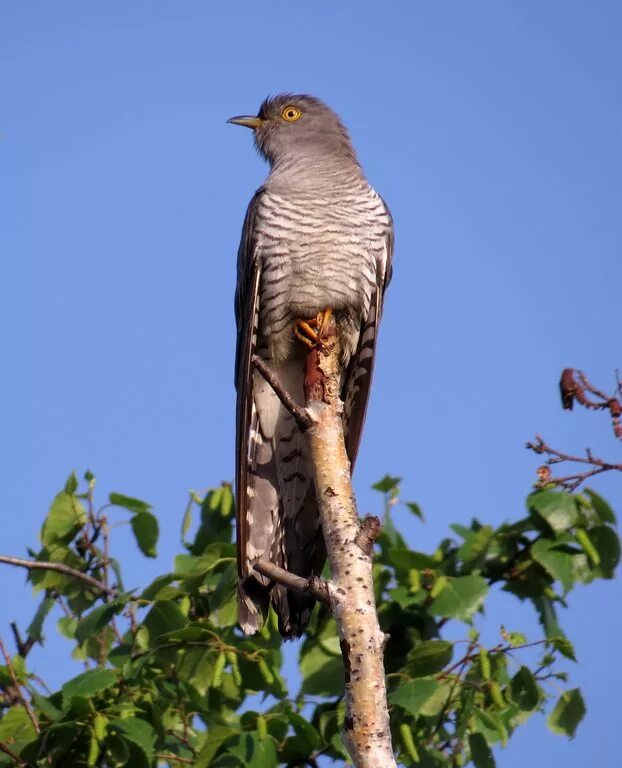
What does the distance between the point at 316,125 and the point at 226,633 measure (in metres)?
2.81

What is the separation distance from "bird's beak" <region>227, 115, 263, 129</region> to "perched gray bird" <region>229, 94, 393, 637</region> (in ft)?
2.67

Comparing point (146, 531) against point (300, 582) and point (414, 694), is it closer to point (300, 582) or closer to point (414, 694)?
point (414, 694)

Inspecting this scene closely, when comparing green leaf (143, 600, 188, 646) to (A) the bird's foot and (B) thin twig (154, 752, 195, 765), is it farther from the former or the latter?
(A) the bird's foot

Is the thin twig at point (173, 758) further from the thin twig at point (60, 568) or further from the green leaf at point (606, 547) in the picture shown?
the green leaf at point (606, 547)

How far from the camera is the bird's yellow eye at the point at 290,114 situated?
5.88 m

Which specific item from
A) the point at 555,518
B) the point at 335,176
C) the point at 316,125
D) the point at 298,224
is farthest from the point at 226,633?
the point at 316,125

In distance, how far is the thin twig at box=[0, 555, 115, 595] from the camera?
13.0 feet

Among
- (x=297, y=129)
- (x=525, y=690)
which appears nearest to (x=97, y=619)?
(x=525, y=690)

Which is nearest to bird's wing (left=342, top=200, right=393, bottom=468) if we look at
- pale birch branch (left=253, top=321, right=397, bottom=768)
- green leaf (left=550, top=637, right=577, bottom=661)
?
pale birch branch (left=253, top=321, right=397, bottom=768)

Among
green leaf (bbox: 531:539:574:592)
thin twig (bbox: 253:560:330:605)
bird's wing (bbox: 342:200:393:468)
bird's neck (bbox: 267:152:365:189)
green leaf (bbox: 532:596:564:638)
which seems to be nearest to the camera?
thin twig (bbox: 253:560:330:605)

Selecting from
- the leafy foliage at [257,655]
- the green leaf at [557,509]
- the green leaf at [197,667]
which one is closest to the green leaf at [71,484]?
the leafy foliage at [257,655]

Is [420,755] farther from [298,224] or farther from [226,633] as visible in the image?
[298,224]

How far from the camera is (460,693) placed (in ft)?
13.0

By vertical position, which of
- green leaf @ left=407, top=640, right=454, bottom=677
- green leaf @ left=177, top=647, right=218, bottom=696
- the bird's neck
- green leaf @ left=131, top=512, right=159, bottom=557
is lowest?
green leaf @ left=407, top=640, right=454, bottom=677
